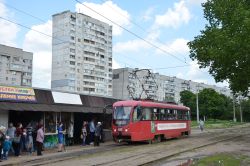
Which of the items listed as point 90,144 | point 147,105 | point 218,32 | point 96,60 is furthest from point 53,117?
point 96,60

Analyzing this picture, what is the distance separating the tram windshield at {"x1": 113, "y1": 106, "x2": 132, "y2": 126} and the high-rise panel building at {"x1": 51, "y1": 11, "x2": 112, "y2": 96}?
63.9m

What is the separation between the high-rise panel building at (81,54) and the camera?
95.4 m

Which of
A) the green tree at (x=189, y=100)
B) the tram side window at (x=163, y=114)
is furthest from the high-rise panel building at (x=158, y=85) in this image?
the tram side window at (x=163, y=114)

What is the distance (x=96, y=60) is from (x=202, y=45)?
71.3 m

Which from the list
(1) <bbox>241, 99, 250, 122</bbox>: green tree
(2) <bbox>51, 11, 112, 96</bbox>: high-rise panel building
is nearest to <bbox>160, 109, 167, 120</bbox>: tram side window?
(2) <bbox>51, 11, 112, 96</bbox>: high-rise panel building

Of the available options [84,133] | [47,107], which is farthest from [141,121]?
[47,107]

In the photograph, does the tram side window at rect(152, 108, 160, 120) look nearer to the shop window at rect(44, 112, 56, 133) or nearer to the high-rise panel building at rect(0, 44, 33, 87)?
the shop window at rect(44, 112, 56, 133)

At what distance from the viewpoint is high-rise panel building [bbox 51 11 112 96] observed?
9538 centimetres

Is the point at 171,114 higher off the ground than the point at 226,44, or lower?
lower

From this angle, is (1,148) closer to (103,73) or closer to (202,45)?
(202,45)

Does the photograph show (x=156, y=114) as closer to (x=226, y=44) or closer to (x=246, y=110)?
(x=226, y=44)

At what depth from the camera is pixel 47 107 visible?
75.4ft

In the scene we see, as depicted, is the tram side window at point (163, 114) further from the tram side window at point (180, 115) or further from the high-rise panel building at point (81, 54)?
the high-rise panel building at point (81, 54)

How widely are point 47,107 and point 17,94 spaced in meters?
2.30
